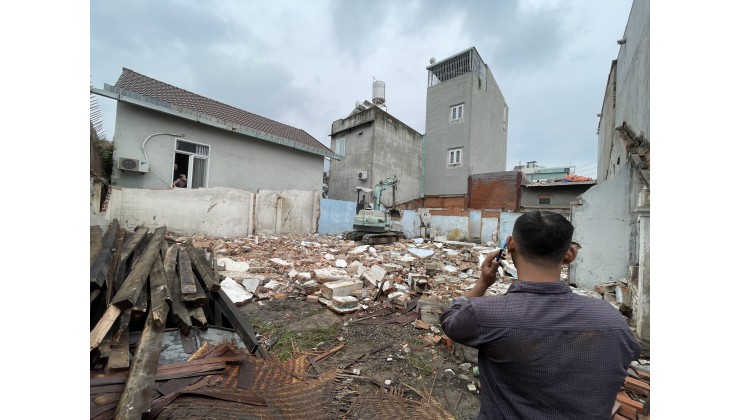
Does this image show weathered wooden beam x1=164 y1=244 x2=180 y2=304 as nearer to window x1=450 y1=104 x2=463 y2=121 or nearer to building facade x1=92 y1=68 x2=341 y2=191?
building facade x1=92 y1=68 x2=341 y2=191

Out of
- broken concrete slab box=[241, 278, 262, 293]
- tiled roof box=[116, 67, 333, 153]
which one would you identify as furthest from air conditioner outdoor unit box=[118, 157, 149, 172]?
broken concrete slab box=[241, 278, 262, 293]

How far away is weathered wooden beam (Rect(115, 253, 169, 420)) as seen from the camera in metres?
1.75

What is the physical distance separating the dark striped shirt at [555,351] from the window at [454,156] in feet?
57.3

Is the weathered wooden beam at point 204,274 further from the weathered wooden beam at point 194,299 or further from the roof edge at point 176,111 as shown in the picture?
the roof edge at point 176,111

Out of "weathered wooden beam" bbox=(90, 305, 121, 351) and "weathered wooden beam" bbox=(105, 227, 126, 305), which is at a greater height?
"weathered wooden beam" bbox=(105, 227, 126, 305)

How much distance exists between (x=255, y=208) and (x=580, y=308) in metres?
11.0

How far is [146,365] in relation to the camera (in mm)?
2135

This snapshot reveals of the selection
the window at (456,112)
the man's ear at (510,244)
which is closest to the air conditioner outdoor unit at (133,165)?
the man's ear at (510,244)

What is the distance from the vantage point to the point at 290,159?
12773 mm

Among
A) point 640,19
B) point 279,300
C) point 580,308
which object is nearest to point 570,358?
point 580,308

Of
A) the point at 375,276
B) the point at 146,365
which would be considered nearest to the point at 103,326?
the point at 146,365

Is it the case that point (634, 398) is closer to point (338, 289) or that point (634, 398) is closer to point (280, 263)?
point (338, 289)

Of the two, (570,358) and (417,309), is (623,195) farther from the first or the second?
(570,358)

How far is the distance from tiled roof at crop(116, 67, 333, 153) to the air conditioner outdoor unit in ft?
7.80
